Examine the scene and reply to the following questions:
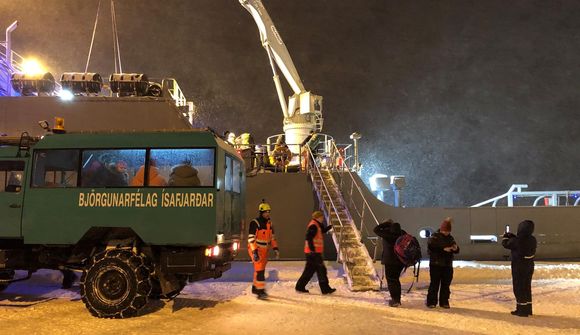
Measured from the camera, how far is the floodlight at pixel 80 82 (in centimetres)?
1203

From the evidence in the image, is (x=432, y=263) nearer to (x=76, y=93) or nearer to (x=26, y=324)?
(x=26, y=324)

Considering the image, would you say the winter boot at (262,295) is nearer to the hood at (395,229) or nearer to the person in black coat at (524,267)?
the hood at (395,229)

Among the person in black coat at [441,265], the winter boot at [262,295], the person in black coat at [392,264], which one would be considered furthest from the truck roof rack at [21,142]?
the person in black coat at [441,265]

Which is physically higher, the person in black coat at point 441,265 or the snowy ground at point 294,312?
the person in black coat at point 441,265

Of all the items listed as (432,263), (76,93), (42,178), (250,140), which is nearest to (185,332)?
(42,178)

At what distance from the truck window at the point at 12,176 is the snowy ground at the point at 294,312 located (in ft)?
6.22

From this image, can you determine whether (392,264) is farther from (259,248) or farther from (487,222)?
(487,222)

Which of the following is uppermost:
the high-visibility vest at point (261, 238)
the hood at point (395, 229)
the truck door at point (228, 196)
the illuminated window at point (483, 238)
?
the truck door at point (228, 196)

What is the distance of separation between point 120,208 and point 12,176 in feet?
6.25

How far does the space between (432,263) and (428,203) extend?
77.0ft

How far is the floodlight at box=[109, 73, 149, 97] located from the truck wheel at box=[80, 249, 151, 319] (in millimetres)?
6947

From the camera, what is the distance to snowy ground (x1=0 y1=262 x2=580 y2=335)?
5.59 m

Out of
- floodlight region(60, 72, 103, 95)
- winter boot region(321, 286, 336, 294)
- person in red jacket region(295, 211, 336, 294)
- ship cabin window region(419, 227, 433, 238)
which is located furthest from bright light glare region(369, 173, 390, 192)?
floodlight region(60, 72, 103, 95)

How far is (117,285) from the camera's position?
620cm
